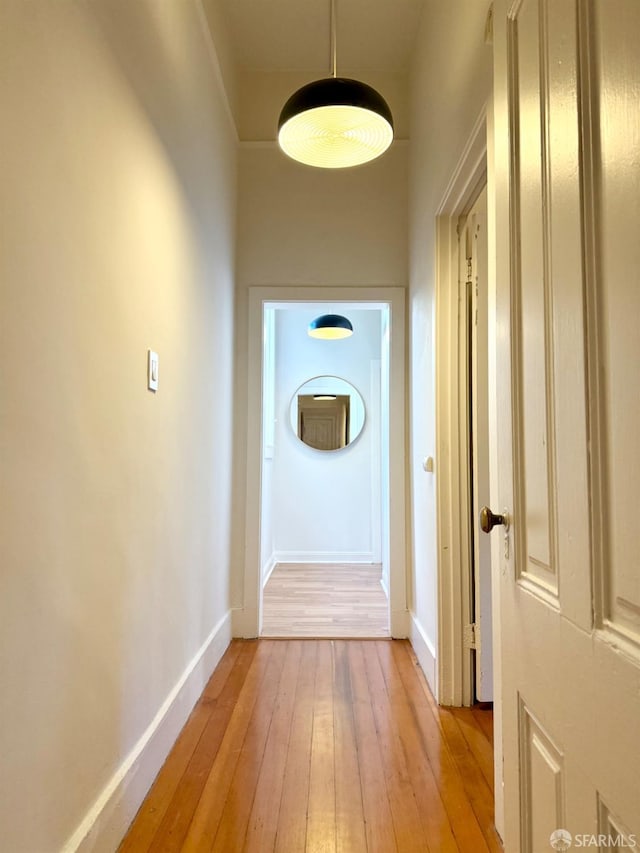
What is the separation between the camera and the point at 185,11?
198 centimetres

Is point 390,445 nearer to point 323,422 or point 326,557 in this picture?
point 323,422

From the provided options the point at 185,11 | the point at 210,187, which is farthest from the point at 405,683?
the point at 185,11

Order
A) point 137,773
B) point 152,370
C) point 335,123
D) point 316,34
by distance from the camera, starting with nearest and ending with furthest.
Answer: point 137,773
point 152,370
point 335,123
point 316,34

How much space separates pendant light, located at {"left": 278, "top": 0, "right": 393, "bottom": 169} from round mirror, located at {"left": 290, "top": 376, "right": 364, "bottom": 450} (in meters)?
3.19

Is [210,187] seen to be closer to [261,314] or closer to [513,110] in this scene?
[261,314]

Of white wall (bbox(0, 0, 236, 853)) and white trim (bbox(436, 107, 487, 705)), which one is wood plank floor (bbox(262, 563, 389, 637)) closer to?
white trim (bbox(436, 107, 487, 705))

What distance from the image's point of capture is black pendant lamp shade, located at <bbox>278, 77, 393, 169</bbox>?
70.5 inches

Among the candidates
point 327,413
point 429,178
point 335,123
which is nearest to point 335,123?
point 335,123

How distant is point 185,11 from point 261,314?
144cm

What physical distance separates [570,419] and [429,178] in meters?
2.11

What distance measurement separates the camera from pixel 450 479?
219 cm

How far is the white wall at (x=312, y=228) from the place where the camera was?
3061mm

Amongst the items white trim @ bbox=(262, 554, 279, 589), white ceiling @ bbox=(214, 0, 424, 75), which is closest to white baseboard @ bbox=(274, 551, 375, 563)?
white trim @ bbox=(262, 554, 279, 589)

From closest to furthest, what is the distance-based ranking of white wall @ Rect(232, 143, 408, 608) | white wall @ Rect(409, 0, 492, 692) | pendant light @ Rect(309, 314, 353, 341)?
white wall @ Rect(409, 0, 492, 692)
white wall @ Rect(232, 143, 408, 608)
pendant light @ Rect(309, 314, 353, 341)
